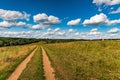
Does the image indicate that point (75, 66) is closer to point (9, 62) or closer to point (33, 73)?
point (33, 73)

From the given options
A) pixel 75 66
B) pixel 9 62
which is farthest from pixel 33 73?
pixel 9 62

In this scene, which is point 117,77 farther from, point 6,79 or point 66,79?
point 6,79

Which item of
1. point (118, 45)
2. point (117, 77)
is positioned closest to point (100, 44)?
point (118, 45)

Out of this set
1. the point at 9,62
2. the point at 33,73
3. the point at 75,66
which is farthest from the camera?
the point at 9,62

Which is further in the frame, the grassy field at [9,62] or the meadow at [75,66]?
the grassy field at [9,62]

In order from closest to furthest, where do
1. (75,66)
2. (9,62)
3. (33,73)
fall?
(33,73)
(75,66)
(9,62)

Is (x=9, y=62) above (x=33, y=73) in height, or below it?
below

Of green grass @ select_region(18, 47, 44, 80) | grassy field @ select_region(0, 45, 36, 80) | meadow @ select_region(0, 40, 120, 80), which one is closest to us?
green grass @ select_region(18, 47, 44, 80)

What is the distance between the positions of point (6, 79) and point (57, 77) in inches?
162

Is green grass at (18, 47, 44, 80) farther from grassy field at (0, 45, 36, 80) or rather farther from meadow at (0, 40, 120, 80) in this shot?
grassy field at (0, 45, 36, 80)

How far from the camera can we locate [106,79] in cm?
1408

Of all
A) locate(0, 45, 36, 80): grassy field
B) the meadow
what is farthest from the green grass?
locate(0, 45, 36, 80): grassy field

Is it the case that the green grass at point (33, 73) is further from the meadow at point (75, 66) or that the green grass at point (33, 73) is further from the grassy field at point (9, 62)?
the grassy field at point (9, 62)

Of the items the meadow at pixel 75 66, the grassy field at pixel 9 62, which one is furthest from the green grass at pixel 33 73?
the grassy field at pixel 9 62
